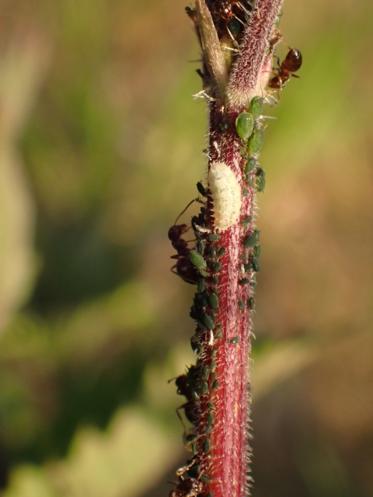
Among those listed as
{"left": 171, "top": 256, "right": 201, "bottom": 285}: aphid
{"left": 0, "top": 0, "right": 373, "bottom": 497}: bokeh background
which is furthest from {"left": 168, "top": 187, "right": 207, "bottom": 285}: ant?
{"left": 0, "top": 0, "right": 373, "bottom": 497}: bokeh background

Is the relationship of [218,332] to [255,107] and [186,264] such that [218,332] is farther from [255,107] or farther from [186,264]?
[255,107]

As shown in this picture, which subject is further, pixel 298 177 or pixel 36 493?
pixel 298 177

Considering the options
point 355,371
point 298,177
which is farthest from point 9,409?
point 298,177

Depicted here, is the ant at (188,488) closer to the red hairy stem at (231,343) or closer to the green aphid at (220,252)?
the red hairy stem at (231,343)

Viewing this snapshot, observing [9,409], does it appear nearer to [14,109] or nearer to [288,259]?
[14,109]

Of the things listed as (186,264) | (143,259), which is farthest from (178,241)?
(143,259)

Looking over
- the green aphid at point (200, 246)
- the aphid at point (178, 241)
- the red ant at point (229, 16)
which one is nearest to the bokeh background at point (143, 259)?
the aphid at point (178, 241)
